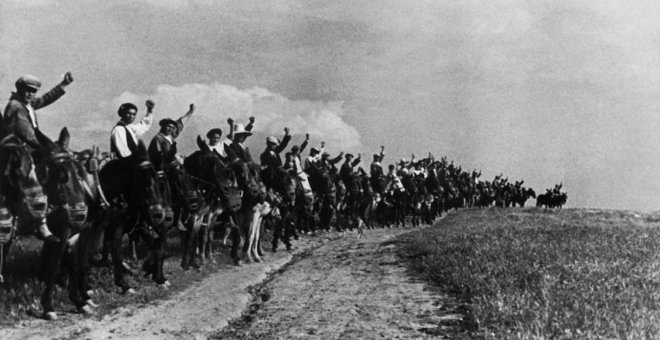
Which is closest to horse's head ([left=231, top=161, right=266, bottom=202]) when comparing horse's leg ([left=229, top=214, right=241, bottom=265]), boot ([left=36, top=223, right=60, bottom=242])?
horse's leg ([left=229, top=214, right=241, bottom=265])

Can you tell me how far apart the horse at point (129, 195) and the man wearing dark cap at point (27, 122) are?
1761 millimetres

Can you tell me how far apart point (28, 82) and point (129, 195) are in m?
2.61

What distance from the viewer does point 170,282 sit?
1124 cm

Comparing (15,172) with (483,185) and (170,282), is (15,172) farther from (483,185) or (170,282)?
(483,185)

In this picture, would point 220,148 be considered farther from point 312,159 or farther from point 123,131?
point 312,159

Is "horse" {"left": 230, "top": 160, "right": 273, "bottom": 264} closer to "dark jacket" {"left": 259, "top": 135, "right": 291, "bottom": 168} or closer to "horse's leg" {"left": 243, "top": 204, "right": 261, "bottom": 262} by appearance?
"horse's leg" {"left": 243, "top": 204, "right": 261, "bottom": 262}

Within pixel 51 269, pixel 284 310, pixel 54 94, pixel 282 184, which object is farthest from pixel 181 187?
pixel 282 184

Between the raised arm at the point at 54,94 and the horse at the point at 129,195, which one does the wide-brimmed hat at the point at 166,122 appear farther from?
the raised arm at the point at 54,94

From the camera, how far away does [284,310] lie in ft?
29.3

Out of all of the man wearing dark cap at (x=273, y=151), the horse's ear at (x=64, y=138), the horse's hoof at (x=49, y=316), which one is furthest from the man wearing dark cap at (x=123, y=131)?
the man wearing dark cap at (x=273, y=151)

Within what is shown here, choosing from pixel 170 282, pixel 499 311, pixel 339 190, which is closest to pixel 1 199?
pixel 170 282

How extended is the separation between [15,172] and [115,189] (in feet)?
8.22

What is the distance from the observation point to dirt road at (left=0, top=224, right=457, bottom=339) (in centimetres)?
754

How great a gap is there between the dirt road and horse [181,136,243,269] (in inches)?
36.7
